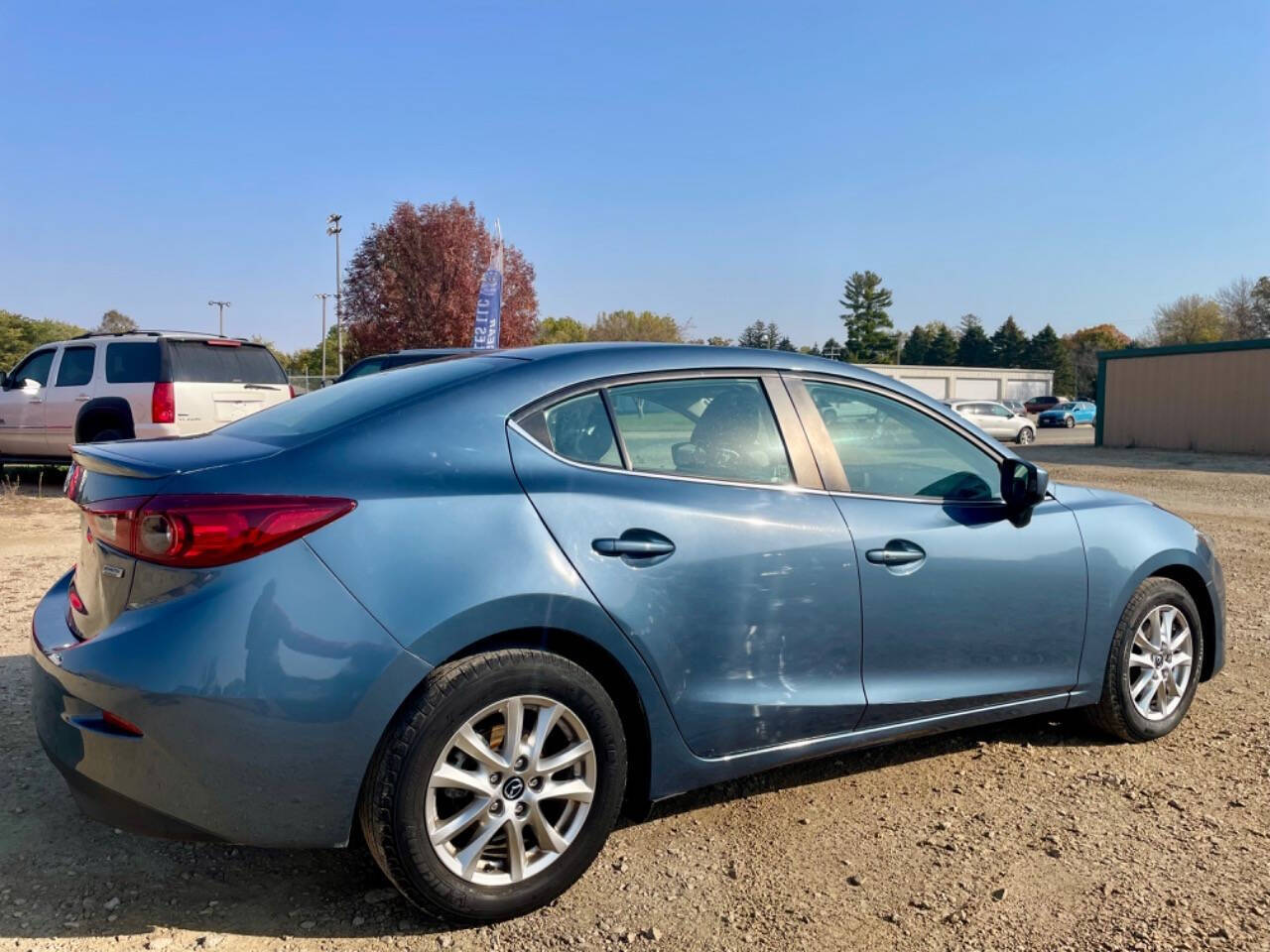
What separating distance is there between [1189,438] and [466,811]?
27138 mm

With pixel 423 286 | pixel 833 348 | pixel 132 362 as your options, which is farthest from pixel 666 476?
pixel 833 348

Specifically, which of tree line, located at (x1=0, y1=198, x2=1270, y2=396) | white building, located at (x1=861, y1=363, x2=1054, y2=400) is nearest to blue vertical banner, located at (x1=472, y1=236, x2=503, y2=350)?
tree line, located at (x1=0, y1=198, x2=1270, y2=396)

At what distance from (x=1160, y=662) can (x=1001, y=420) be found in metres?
32.8

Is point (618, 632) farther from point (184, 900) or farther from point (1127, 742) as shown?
point (1127, 742)

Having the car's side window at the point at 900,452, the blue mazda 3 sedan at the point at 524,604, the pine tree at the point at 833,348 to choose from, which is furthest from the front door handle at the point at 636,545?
the pine tree at the point at 833,348

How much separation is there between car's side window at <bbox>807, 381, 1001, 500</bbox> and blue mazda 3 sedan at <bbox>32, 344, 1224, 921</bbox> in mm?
14

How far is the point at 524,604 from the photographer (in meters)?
2.61

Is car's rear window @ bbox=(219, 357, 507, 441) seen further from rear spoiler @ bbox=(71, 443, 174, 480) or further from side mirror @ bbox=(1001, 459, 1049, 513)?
side mirror @ bbox=(1001, 459, 1049, 513)

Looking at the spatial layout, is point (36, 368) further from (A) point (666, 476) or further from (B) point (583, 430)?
(A) point (666, 476)

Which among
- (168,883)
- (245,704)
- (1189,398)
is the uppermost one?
(1189,398)

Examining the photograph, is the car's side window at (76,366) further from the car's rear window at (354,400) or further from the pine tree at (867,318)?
the pine tree at (867,318)

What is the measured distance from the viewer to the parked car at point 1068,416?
49875mm

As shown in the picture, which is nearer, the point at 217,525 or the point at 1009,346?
the point at 217,525

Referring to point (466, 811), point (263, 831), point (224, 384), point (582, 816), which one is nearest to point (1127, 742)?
point (582, 816)
